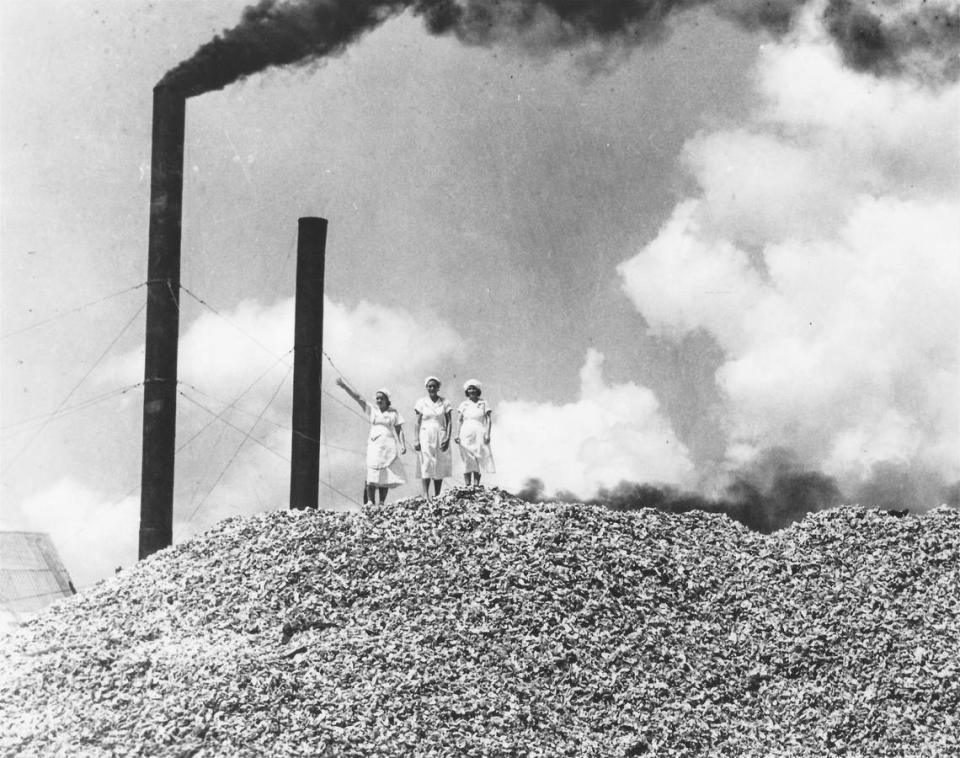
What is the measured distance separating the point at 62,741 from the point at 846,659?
6.17 meters

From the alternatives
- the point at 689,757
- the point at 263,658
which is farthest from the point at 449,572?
the point at 689,757

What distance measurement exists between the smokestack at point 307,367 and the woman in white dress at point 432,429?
396cm

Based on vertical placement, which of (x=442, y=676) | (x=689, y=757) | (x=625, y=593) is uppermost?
(x=625, y=593)

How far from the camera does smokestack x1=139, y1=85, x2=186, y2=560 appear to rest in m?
14.7

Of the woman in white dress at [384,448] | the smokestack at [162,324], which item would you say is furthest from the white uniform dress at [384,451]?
the smokestack at [162,324]

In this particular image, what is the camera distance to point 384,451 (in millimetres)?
12914

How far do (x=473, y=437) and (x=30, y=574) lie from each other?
553 centimetres

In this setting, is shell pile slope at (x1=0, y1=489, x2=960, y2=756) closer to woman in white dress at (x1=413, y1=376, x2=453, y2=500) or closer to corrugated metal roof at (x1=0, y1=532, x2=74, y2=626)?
woman in white dress at (x1=413, y1=376, x2=453, y2=500)

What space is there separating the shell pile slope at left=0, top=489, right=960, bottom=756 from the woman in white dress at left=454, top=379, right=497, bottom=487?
2.72ft

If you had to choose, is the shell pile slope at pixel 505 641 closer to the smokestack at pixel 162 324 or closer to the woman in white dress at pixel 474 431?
the woman in white dress at pixel 474 431

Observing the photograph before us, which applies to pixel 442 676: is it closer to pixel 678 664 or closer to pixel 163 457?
pixel 678 664

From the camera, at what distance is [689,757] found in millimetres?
8195

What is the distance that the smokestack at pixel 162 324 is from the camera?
14.7m

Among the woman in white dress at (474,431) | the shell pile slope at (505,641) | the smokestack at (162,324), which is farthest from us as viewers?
the smokestack at (162,324)
